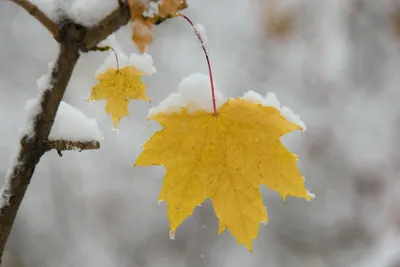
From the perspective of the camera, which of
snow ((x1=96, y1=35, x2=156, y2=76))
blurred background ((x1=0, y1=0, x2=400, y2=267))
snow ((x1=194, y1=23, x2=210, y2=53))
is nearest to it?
snow ((x1=194, y1=23, x2=210, y2=53))

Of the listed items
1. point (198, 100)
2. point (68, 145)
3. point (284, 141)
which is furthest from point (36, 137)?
point (284, 141)

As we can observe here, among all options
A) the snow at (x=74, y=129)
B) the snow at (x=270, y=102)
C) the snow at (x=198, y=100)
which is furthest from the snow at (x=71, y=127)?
the snow at (x=270, y=102)

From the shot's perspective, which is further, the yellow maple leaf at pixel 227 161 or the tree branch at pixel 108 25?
the yellow maple leaf at pixel 227 161

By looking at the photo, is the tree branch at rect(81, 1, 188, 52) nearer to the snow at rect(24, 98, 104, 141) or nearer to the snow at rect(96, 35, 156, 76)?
the snow at rect(24, 98, 104, 141)

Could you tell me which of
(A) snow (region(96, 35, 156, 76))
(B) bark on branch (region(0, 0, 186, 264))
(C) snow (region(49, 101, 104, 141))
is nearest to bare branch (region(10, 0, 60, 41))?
(B) bark on branch (region(0, 0, 186, 264))

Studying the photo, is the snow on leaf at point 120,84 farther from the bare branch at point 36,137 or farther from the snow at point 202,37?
the bare branch at point 36,137

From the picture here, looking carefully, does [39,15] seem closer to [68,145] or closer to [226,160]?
[68,145]
